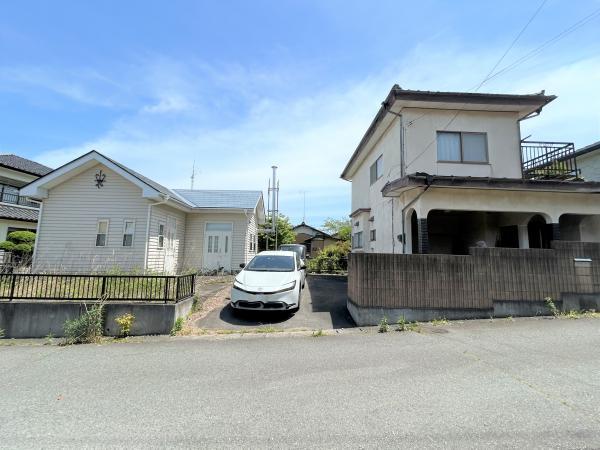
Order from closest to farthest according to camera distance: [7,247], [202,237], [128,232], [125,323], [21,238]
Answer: [125,323] → [128,232] → [7,247] → [202,237] → [21,238]

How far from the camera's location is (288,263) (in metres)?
8.54

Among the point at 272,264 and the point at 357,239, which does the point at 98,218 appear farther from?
the point at 357,239

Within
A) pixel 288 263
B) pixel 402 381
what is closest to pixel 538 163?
pixel 288 263

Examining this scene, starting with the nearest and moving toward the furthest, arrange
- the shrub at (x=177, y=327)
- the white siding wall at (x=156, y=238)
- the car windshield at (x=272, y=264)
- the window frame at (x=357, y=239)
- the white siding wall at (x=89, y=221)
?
the shrub at (x=177, y=327), the car windshield at (x=272, y=264), the white siding wall at (x=89, y=221), the white siding wall at (x=156, y=238), the window frame at (x=357, y=239)

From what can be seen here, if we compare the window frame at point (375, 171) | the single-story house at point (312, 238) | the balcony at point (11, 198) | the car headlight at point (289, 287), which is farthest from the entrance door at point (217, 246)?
the single-story house at point (312, 238)

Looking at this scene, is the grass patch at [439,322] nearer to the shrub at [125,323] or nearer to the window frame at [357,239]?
→ the shrub at [125,323]

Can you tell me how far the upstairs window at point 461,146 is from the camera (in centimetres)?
977

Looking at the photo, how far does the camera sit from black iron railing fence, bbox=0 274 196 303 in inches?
245

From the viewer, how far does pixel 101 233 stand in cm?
1260

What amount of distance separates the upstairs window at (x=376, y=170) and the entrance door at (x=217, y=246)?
7743 mm

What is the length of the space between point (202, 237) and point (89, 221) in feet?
16.4

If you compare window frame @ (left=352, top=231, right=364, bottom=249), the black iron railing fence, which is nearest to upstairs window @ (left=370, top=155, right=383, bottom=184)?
window frame @ (left=352, top=231, right=364, bottom=249)

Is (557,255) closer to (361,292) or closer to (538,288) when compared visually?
(538,288)

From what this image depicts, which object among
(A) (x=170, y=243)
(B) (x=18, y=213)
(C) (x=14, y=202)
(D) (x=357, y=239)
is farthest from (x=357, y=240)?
(C) (x=14, y=202)
